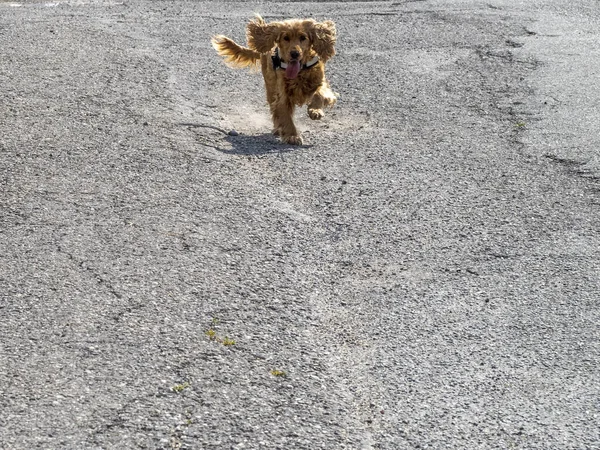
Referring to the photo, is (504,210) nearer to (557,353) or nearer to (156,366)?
(557,353)

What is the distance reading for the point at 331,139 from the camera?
323 inches

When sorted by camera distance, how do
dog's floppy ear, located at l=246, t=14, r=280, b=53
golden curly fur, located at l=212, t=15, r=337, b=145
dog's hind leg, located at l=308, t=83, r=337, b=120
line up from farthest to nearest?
dog's floppy ear, located at l=246, t=14, r=280, b=53, dog's hind leg, located at l=308, t=83, r=337, b=120, golden curly fur, located at l=212, t=15, r=337, b=145

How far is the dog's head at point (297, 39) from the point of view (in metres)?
8.59

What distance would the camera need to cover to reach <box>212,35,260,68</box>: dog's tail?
9.71m

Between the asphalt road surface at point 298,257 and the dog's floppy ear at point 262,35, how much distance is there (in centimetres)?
57

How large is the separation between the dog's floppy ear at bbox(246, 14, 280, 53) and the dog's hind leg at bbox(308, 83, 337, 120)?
607 millimetres

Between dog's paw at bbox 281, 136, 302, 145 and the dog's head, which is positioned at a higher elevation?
the dog's head

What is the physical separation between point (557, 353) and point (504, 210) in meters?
1.96

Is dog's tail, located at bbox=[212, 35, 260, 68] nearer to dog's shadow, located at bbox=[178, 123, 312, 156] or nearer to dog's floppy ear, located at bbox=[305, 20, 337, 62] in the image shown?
dog's floppy ear, located at bbox=[305, 20, 337, 62]

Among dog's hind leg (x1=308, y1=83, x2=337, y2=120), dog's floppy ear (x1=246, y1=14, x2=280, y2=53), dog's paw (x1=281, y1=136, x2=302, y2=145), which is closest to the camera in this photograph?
dog's paw (x1=281, y1=136, x2=302, y2=145)

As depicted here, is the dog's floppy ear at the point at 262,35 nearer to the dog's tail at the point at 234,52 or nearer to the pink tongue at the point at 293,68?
the pink tongue at the point at 293,68

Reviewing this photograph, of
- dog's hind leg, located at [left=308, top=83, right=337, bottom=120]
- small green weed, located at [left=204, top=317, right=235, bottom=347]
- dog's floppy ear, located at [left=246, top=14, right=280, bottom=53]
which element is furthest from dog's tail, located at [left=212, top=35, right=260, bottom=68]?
small green weed, located at [left=204, top=317, right=235, bottom=347]

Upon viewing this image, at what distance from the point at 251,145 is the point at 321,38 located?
1332 mm

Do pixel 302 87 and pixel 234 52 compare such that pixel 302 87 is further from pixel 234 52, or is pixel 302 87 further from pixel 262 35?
pixel 234 52
